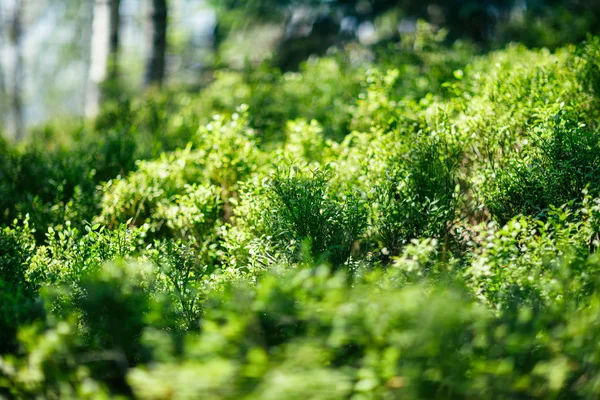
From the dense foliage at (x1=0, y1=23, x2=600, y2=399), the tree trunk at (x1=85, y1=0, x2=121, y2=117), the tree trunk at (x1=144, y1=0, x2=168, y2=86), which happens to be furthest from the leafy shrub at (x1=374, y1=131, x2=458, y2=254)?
the tree trunk at (x1=85, y1=0, x2=121, y2=117)

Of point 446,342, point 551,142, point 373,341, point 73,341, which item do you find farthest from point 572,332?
point 73,341

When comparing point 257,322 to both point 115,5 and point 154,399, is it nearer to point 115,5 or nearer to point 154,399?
point 154,399

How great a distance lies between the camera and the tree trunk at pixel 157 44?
9680 millimetres

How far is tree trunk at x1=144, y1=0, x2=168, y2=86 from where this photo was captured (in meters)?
9.68

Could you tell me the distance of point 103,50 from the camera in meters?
9.98

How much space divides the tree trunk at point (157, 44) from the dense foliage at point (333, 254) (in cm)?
342

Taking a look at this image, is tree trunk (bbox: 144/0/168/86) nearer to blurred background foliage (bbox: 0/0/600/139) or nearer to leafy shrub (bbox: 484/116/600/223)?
blurred background foliage (bbox: 0/0/600/139)

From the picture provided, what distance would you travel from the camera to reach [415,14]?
11.0m

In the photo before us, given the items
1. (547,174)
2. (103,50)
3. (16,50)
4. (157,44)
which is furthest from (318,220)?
(16,50)

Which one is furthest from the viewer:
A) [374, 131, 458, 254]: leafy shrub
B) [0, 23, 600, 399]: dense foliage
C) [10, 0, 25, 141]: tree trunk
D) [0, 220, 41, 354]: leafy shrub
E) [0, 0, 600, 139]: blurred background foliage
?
[10, 0, 25, 141]: tree trunk

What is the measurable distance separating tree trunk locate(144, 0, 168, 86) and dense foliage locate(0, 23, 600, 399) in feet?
11.2

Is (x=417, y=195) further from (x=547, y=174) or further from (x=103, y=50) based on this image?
(x=103, y=50)

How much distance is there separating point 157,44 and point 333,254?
7962 millimetres

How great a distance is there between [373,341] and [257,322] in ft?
1.81
